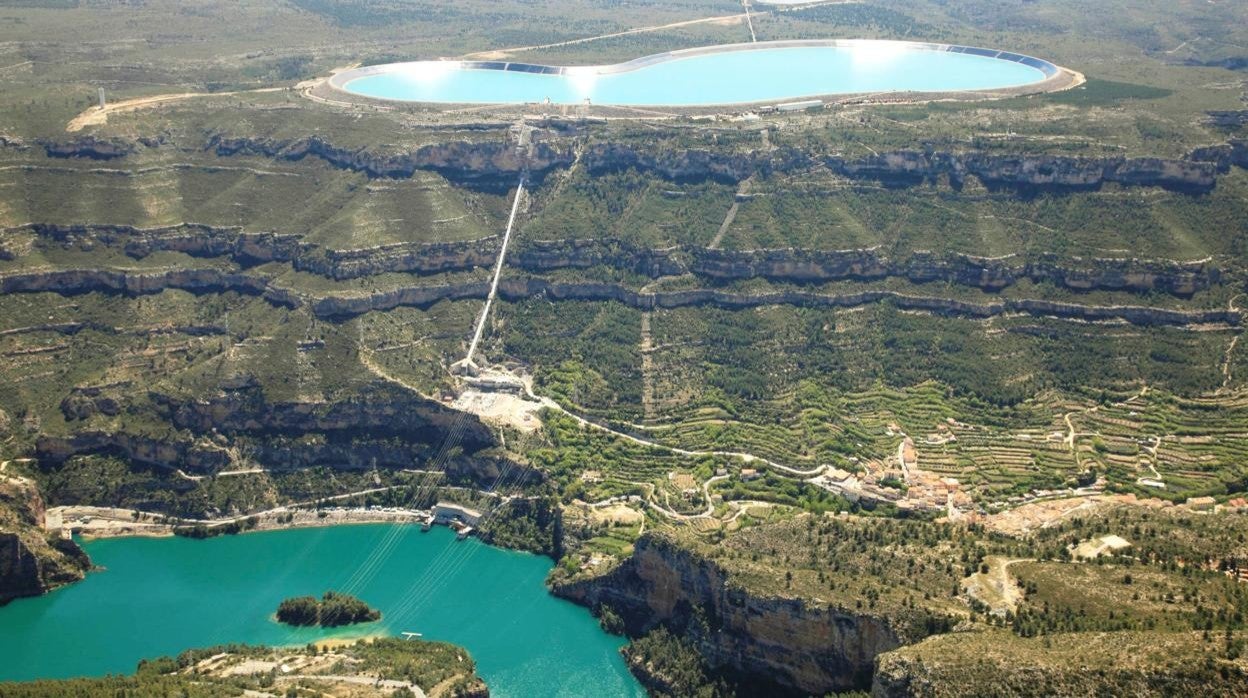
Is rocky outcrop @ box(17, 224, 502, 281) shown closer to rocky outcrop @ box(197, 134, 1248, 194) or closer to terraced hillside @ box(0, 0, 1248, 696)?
terraced hillside @ box(0, 0, 1248, 696)

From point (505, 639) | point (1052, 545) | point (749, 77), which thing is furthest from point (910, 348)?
point (749, 77)

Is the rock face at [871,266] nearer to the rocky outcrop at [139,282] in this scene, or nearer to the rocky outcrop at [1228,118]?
the rocky outcrop at [139,282]

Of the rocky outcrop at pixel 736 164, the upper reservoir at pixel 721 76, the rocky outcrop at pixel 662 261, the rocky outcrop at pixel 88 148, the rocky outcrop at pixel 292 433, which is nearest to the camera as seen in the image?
the rocky outcrop at pixel 292 433

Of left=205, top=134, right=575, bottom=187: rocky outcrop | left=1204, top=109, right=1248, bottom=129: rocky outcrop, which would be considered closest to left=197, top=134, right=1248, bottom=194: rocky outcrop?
left=205, top=134, right=575, bottom=187: rocky outcrop

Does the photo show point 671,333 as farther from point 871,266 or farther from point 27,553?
point 27,553

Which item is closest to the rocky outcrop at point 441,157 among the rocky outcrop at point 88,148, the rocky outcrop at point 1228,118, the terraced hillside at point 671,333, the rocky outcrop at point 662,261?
the terraced hillside at point 671,333
